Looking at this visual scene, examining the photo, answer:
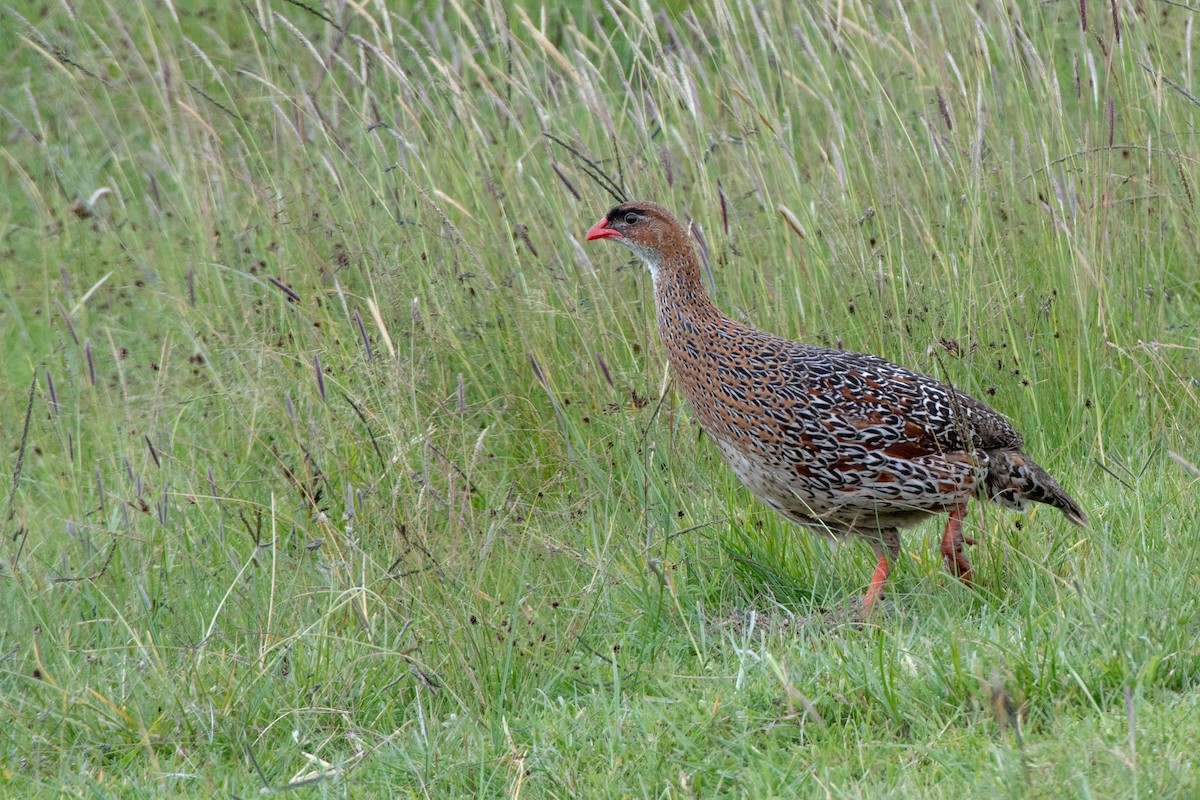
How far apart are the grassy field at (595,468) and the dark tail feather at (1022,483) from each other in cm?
8

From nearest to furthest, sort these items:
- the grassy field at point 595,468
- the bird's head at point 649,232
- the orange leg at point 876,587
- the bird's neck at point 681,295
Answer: the grassy field at point 595,468 < the orange leg at point 876,587 < the bird's neck at point 681,295 < the bird's head at point 649,232

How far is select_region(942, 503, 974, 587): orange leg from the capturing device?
396cm

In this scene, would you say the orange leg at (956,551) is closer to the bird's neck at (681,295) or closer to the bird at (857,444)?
the bird at (857,444)

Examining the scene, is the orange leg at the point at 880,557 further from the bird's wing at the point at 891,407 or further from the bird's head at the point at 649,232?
the bird's head at the point at 649,232

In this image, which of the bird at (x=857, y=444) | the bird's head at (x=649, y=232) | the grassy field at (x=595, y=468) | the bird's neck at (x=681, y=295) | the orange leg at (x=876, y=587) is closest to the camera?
the grassy field at (x=595, y=468)

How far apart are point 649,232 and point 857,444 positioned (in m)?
1.16

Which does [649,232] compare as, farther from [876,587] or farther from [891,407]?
[876,587]

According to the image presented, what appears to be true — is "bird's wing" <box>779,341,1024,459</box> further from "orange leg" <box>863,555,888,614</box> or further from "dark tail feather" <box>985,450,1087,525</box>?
"orange leg" <box>863,555,888,614</box>

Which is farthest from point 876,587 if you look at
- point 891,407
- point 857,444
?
point 891,407

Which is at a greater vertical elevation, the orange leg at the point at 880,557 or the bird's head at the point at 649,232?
the bird's head at the point at 649,232

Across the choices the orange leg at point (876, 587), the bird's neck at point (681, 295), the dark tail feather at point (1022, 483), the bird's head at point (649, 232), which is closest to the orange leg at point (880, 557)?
the orange leg at point (876, 587)

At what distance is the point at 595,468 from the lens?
4730mm

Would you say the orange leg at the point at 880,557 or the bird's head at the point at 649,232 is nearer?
the orange leg at the point at 880,557

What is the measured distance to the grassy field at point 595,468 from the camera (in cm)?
333
